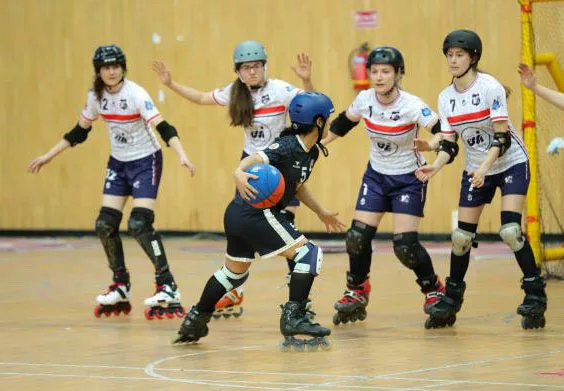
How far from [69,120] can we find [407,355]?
1164 centimetres

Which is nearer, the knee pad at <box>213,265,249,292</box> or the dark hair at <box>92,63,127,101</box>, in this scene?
the knee pad at <box>213,265,249,292</box>

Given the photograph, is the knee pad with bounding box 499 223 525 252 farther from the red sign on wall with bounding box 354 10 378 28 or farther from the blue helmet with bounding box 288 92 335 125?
the red sign on wall with bounding box 354 10 378 28

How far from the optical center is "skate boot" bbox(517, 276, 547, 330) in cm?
859

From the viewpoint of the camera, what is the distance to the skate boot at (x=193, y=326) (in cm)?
807

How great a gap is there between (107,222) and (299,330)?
2.95 m

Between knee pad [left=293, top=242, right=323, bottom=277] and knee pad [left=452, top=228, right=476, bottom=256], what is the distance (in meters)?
1.49

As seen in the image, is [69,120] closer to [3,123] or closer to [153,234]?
[3,123]

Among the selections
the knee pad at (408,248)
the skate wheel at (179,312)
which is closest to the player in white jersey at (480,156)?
the knee pad at (408,248)

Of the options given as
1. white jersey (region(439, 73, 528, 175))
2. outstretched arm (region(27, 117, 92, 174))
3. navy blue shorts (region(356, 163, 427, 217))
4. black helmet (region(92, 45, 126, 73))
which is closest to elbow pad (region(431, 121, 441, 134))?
white jersey (region(439, 73, 528, 175))

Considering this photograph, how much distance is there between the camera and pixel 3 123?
1881 centimetres

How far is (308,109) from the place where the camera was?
802 centimetres

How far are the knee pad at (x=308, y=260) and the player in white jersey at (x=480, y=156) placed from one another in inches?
47.2

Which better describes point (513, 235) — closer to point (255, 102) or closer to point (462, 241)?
point (462, 241)

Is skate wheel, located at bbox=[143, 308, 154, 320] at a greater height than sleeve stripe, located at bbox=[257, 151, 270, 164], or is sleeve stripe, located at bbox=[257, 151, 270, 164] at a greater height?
sleeve stripe, located at bbox=[257, 151, 270, 164]
